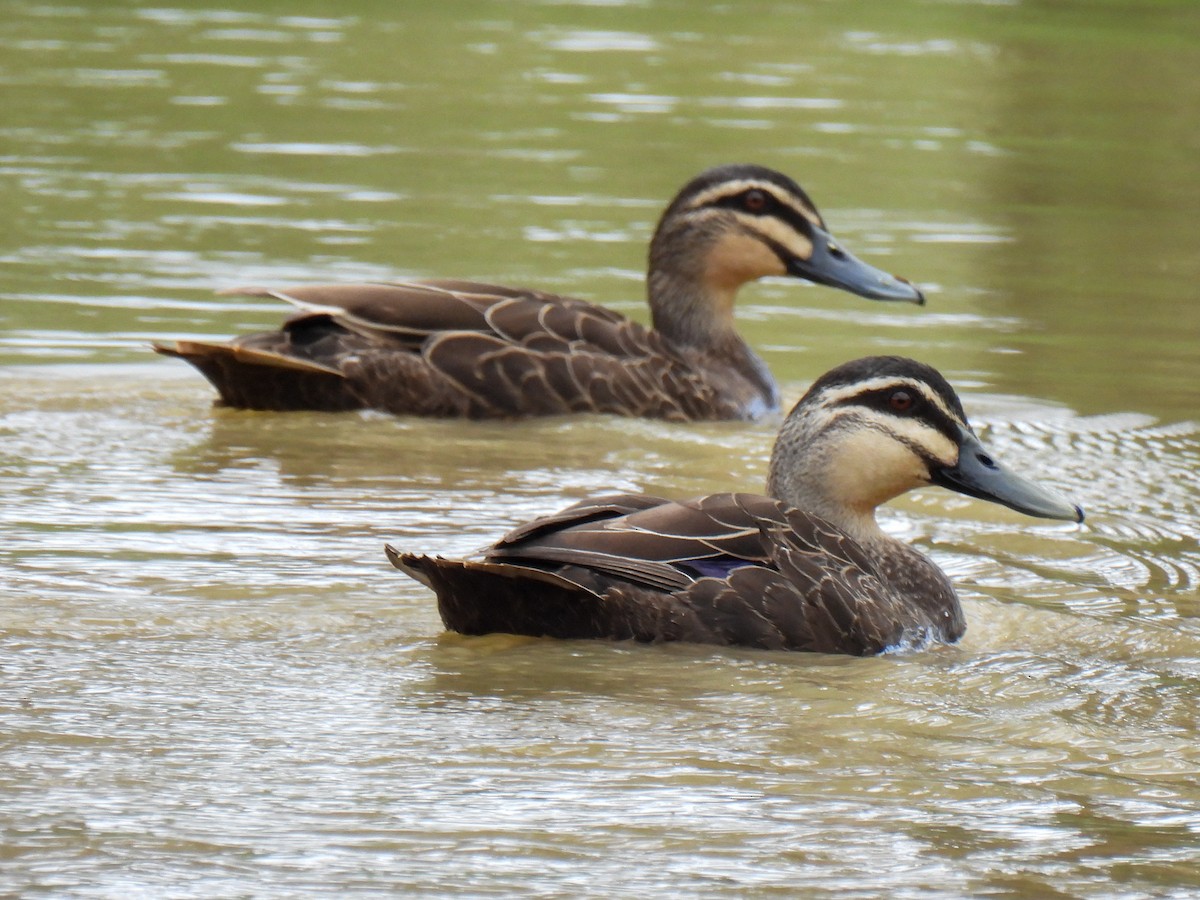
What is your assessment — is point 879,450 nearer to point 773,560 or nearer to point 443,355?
point 773,560

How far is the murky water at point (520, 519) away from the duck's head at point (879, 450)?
19.4 inches

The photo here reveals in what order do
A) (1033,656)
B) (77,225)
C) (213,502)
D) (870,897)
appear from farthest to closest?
1. (77,225)
2. (213,502)
3. (1033,656)
4. (870,897)

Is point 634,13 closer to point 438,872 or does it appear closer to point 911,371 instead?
point 911,371

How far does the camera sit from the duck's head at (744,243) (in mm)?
10859

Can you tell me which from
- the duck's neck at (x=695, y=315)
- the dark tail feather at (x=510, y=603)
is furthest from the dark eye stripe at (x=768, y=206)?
the dark tail feather at (x=510, y=603)

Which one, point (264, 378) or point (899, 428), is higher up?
point (899, 428)

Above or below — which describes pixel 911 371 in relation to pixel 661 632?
above

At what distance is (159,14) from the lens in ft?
88.2

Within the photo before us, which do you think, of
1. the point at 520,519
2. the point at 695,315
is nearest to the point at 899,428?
the point at 520,519

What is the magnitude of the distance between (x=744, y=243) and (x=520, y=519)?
3.04 m

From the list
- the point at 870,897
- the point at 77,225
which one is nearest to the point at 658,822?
the point at 870,897

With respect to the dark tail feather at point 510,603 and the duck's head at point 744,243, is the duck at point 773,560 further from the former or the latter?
the duck's head at point 744,243

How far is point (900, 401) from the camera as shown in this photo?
23.4 feet

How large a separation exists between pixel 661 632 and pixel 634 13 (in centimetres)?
2424
